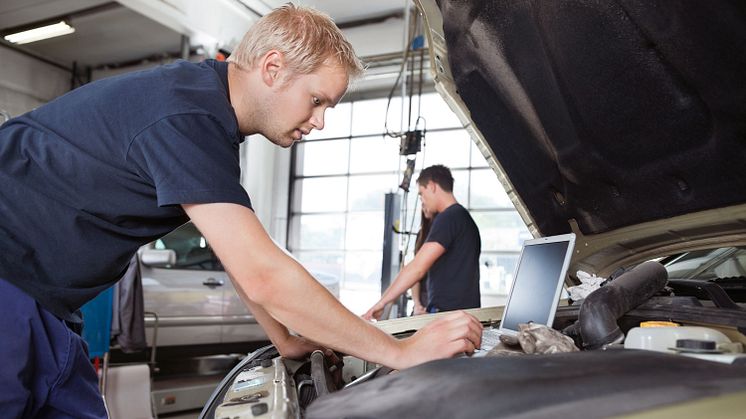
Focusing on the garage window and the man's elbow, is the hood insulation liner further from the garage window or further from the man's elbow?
the garage window

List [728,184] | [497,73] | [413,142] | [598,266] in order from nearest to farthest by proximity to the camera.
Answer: [728,184] → [497,73] → [598,266] → [413,142]

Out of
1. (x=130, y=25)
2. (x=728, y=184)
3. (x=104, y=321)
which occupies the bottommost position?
(x=104, y=321)

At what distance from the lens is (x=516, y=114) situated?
1.76 meters

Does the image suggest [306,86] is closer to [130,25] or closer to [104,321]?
[104,321]

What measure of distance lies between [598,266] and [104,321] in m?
2.57

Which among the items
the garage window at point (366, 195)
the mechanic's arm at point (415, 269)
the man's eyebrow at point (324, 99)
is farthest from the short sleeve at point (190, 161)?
the garage window at point (366, 195)

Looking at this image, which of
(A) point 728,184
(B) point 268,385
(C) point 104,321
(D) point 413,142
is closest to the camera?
(B) point 268,385

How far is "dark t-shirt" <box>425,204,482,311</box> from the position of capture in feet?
10.9

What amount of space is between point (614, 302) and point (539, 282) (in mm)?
421

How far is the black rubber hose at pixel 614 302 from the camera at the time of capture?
1180mm

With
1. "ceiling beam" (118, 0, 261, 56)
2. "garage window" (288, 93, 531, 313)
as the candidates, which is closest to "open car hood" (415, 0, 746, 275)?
"ceiling beam" (118, 0, 261, 56)

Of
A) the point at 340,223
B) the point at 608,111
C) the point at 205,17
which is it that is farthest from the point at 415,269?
the point at 340,223

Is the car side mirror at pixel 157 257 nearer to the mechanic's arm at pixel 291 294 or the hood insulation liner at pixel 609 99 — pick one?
the hood insulation liner at pixel 609 99

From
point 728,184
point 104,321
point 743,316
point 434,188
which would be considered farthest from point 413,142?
point 743,316
